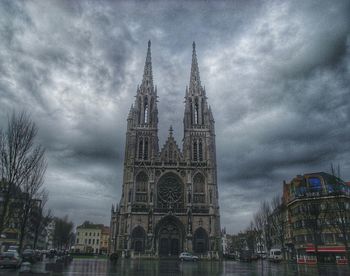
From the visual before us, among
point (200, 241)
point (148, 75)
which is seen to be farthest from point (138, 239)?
point (148, 75)

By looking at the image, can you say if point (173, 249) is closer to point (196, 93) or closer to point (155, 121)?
point (155, 121)

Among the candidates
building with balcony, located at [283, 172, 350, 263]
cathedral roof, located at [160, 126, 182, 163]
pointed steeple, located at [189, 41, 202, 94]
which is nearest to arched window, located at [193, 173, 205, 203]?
cathedral roof, located at [160, 126, 182, 163]

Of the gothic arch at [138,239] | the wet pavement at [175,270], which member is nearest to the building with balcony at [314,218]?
the wet pavement at [175,270]

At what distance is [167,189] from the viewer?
6094 centimetres

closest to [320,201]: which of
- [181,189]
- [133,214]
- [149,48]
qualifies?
[181,189]

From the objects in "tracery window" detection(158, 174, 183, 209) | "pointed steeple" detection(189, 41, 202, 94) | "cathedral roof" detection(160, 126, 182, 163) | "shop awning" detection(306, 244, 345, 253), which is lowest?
"shop awning" detection(306, 244, 345, 253)

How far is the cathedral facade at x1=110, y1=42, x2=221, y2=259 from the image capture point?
185 ft

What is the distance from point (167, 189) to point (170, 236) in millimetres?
9233

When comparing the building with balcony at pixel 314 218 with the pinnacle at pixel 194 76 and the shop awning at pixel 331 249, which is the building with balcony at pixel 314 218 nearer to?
the shop awning at pixel 331 249

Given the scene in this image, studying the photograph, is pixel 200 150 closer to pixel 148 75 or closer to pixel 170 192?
pixel 170 192

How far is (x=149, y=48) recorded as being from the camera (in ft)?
258

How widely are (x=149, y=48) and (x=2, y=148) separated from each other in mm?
63358

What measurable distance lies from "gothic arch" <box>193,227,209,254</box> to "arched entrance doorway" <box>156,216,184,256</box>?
2.70 meters

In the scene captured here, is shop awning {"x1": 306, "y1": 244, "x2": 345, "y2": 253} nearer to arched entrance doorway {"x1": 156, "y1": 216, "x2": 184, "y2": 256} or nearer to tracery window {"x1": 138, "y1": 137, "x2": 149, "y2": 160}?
arched entrance doorway {"x1": 156, "y1": 216, "x2": 184, "y2": 256}
